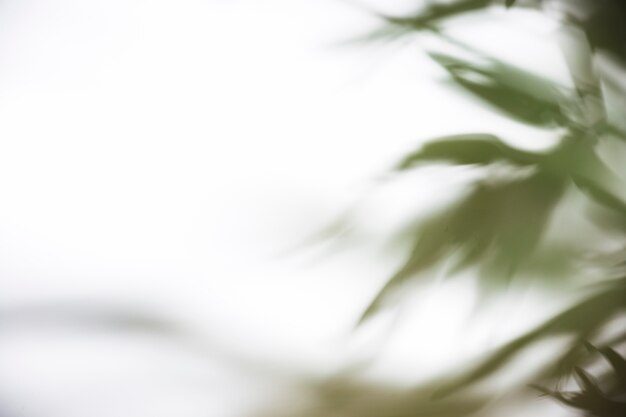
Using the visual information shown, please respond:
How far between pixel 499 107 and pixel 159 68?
1.55 feet

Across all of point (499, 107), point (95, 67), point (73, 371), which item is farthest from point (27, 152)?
point (499, 107)

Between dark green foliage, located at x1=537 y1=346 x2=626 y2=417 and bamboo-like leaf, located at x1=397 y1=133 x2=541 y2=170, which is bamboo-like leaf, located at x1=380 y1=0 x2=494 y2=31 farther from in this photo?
dark green foliage, located at x1=537 y1=346 x2=626 y2=417

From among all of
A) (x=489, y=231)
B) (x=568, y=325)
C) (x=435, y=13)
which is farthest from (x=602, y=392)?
(x=435, y=13)

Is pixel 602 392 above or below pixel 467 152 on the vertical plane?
below

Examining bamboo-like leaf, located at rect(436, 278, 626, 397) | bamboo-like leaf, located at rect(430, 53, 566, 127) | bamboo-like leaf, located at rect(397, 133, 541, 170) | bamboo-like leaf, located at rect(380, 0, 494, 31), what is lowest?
bamboo-like leaf, located at rect(436, 278, 626, 397)

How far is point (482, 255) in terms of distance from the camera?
0.66 meters

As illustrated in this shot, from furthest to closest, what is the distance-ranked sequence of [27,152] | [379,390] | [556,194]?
[556,194]
[379,390]
[27,152]

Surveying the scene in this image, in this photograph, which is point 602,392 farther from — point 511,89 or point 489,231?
point 511,89

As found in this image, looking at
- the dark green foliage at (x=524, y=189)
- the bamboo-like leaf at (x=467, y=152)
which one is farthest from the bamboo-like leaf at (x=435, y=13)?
the bamboo-like leaf at (x=467, y=152)

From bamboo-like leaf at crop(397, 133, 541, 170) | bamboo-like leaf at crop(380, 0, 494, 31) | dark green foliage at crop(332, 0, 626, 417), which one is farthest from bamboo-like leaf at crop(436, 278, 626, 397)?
bamboo-like leaf at crop(380, 0, 494, 31)

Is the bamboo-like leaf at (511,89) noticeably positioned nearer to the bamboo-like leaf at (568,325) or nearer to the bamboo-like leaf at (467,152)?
the bamboo-like leaf at (467,152)

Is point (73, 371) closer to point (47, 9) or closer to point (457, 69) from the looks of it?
point (47, 9)

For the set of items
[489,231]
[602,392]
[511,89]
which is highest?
[511,89]

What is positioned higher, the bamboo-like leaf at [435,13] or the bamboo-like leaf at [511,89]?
the bamboo-like leaf at [435,13]
